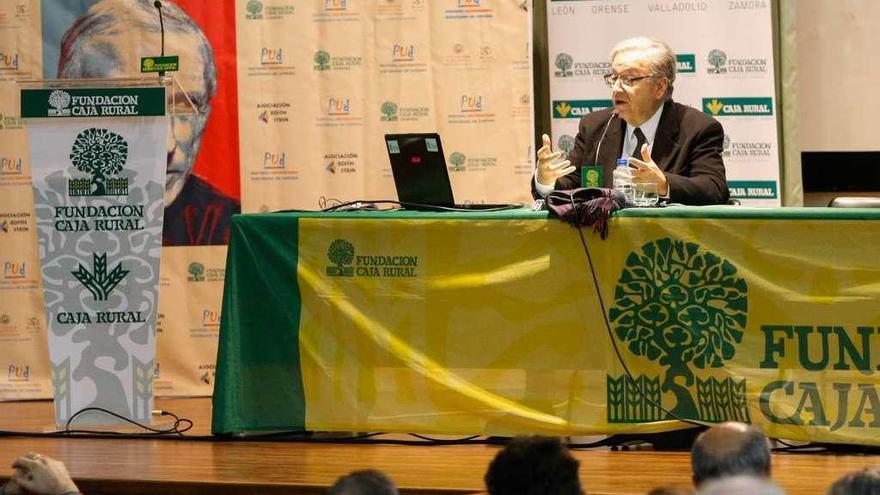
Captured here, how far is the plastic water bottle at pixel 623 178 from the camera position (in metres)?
4.69

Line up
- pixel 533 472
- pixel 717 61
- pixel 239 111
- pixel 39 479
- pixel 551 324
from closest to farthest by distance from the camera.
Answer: pixel 533 472, pixel 39 479, pixel 551 324, pixel 717 61, pixel 239 111

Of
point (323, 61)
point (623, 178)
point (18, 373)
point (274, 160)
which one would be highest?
point (323, 61)

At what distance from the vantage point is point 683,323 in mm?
4453

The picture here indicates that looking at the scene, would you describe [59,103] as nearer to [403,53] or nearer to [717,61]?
[403,53]

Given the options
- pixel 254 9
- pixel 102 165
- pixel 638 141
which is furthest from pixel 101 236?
pixel 254 9

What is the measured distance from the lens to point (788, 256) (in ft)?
14.5

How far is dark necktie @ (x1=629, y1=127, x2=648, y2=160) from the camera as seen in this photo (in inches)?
201

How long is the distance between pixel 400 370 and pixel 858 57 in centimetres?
368

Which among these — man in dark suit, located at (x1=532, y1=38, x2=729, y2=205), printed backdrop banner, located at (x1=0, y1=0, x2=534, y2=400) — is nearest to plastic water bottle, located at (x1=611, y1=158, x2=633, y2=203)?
man in dark suit, located at (x1=532, y1=38, x2=729, y2=205)

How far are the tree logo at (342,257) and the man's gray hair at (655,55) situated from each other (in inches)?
53.8

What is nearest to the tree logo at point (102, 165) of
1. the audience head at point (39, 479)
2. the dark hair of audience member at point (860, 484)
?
the audience head at point (39, 479)

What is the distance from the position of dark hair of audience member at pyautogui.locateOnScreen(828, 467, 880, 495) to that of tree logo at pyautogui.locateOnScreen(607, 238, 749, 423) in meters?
2.30

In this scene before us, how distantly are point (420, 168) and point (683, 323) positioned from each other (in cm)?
110

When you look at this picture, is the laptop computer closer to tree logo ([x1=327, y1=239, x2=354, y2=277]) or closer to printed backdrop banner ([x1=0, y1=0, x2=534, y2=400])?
tree logo ([x1=327, y1=239, x2=354, y2=277])
